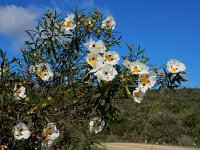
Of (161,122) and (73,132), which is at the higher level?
(161,122)

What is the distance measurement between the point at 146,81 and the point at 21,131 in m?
0.98

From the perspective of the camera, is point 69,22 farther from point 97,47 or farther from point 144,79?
point 144,79

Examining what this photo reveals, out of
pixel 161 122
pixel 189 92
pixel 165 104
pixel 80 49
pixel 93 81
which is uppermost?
pixel 189 92

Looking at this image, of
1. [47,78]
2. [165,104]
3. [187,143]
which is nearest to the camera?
[47,78]

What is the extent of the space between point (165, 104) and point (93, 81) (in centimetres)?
3099

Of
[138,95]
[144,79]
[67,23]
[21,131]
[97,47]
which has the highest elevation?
[67,23]

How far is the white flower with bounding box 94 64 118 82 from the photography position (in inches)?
120

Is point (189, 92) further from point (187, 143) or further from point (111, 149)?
point (111, 149)

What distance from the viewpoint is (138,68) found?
3.21 metres

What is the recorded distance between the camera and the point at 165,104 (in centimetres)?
3397

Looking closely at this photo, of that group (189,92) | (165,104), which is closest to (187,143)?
(165,104)

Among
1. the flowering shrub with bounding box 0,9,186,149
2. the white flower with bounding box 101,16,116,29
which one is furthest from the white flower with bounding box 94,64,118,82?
the white flower with bounding box 101,16,116,29

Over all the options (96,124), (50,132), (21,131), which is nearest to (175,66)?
(96,124)

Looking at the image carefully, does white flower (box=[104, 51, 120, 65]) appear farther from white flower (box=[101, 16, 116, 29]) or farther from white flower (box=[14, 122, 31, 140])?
white flower (box=[101, 16, 116, 29])
